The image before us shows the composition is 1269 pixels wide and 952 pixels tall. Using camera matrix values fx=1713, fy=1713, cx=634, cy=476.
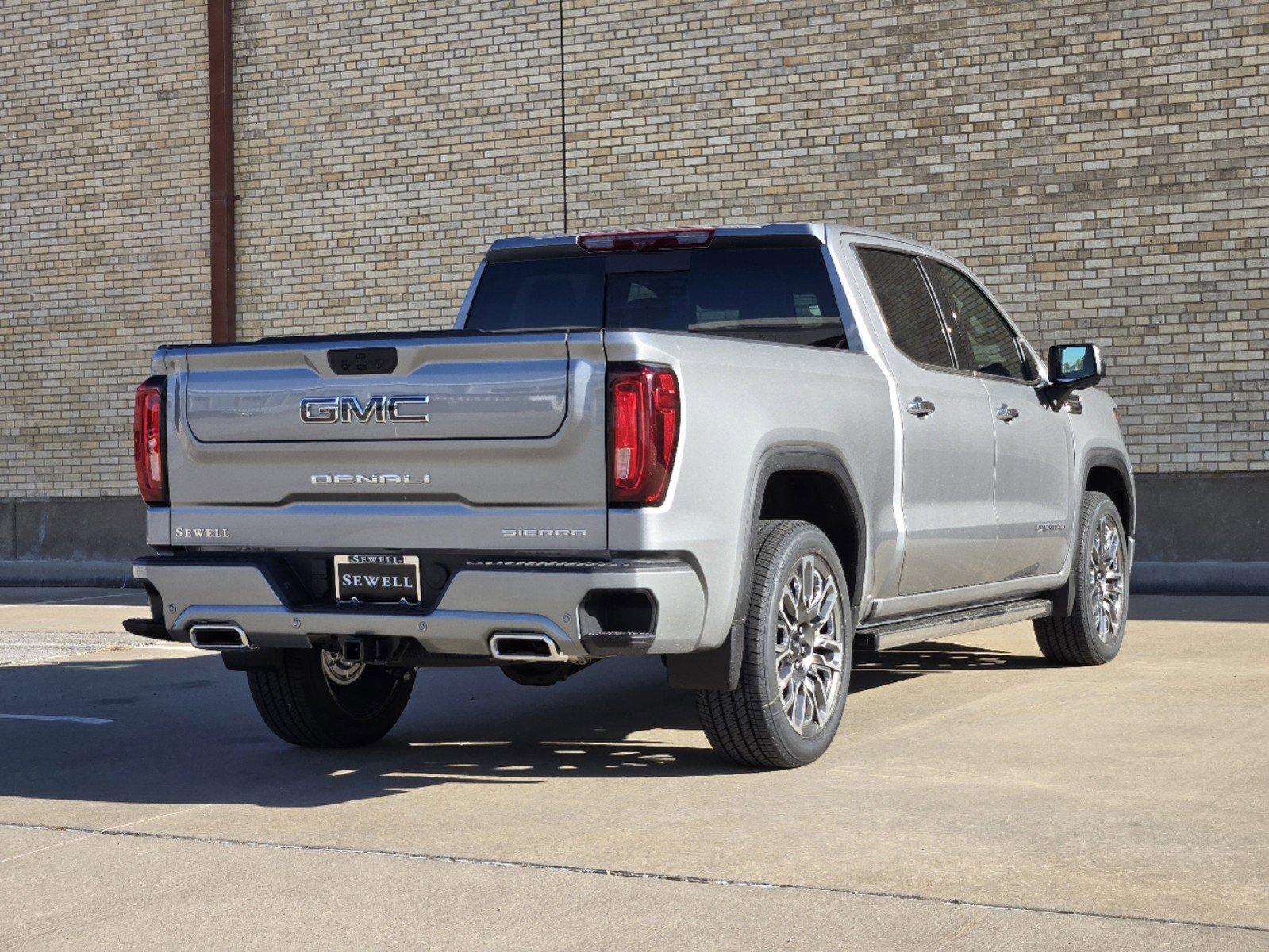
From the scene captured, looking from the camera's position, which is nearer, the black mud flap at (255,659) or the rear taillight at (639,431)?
the rear taillight at (639,431)

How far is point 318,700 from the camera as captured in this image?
6.74 metres

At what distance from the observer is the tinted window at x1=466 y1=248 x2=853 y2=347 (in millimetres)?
7031

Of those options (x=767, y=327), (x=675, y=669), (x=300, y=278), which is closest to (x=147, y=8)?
(x=300, y=278)

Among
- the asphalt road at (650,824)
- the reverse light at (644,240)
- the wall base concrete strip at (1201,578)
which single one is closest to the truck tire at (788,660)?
the asphalt road at (650,824)

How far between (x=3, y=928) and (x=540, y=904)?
136cm

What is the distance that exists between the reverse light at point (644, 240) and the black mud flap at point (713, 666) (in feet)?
6.83

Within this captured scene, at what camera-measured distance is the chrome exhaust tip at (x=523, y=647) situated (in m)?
5.38

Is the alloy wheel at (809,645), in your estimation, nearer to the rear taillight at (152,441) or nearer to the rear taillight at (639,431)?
the rear taillight at (639,431)

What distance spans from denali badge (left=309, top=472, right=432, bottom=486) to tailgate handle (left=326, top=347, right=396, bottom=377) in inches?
13.1

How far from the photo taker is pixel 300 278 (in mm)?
17672

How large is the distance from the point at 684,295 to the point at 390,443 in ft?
6.58

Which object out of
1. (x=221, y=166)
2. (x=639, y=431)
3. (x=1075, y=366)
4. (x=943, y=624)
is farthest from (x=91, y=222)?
(x=639, y=431)

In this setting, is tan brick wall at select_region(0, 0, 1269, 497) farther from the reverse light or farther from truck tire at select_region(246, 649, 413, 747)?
truck tire at select_region(246, 649, 413, 747)

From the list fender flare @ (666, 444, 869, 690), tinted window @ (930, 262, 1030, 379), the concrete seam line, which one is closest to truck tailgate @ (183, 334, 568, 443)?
fender flare @ (666, 444, 869, 690)
